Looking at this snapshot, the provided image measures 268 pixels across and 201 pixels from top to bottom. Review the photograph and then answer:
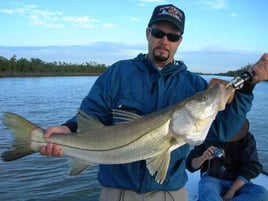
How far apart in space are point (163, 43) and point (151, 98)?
25.4 inches

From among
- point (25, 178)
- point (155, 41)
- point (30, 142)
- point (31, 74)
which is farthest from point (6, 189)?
point (31, 74)

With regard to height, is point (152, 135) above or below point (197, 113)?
below

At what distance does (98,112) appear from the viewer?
3.97m

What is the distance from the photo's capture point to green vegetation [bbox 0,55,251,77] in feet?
274

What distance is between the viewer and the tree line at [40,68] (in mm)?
83812

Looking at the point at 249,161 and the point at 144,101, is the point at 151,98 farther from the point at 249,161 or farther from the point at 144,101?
the point at 249,161

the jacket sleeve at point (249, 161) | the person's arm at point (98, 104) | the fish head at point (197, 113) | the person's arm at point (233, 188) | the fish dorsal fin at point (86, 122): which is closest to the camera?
the fish head at point (197, 113)

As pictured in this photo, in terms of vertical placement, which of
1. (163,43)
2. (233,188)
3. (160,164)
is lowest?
(233,188)

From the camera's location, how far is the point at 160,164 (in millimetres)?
3299

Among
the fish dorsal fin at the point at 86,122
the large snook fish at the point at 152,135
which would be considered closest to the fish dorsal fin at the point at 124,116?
the large snook fish at the point at 152,135

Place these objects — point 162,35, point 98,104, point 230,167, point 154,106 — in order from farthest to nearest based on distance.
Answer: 1. point 230,167
2. point 162,35
3. point 98,104
4. point 154,106

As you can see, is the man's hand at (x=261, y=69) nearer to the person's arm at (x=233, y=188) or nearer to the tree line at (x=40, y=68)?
the person's arm at (x=233, y=188)

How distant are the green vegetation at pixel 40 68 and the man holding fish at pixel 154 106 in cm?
6643

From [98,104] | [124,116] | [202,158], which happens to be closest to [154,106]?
[124,116]
